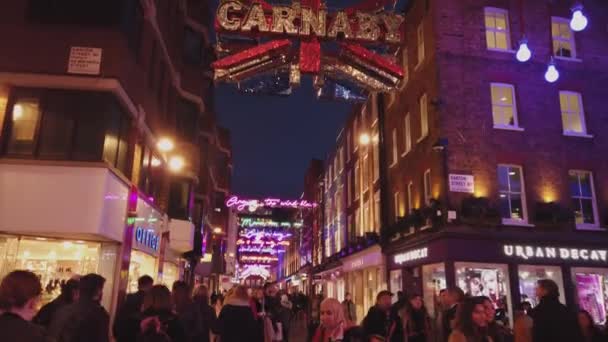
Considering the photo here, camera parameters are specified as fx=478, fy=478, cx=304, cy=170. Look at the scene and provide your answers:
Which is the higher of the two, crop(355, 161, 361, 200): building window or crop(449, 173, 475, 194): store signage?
crop(355, 161, 361, 200): building window

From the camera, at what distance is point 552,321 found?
587 cm

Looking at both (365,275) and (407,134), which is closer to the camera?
(407,134)

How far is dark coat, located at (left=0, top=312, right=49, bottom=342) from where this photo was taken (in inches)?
121

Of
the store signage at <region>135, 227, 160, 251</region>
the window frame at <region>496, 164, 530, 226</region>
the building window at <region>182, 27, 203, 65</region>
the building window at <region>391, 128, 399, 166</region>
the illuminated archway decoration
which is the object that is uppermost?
the building window at <region>182, 27, 203, 65</region>

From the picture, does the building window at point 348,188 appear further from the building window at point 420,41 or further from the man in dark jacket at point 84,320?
the man in dark jacket at point 84,320

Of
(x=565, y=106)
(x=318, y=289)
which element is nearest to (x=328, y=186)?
(x=318, y=289)

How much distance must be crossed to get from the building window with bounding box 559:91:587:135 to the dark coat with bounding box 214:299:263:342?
17146 millimetres

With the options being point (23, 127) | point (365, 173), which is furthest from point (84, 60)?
point (365, 173)

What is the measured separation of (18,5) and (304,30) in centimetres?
835

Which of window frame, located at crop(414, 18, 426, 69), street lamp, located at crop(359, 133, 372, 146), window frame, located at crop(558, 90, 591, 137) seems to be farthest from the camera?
street lamp, located at crop(359, 133, 372, 146)

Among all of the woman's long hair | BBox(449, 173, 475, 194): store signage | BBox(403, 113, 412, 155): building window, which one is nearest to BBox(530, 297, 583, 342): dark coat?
the woman's long hair

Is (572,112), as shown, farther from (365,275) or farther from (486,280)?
(365,275)

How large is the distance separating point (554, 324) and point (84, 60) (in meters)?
12.2

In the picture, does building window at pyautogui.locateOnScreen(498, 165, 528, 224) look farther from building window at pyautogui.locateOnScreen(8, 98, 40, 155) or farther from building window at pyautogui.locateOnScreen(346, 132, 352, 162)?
building window at pyautogui.locateOnScreen(346, 132, 352, 162)
